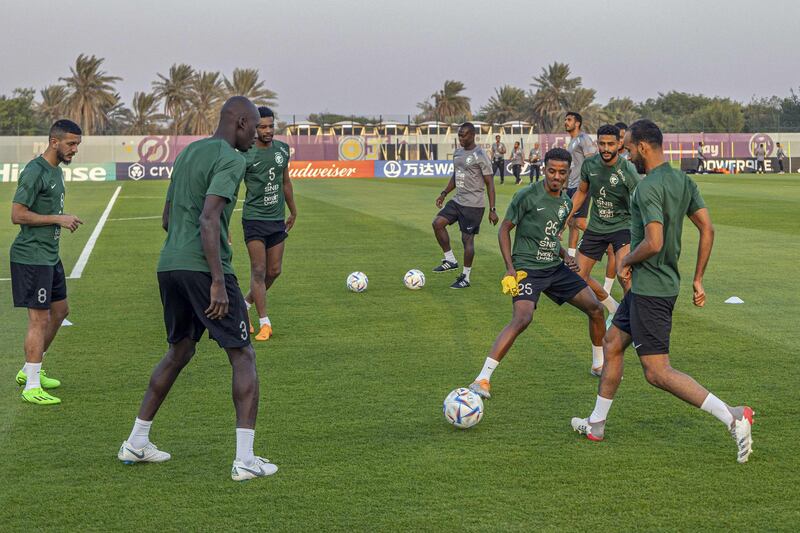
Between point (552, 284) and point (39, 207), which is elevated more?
point (39, 207)

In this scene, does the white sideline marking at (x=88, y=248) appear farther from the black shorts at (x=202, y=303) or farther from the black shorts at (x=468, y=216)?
the black shorts at (x=202, y=303)

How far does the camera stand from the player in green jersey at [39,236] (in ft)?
24.4

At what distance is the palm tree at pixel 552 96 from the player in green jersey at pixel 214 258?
8997cm

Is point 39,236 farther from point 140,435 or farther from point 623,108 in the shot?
point 623,108

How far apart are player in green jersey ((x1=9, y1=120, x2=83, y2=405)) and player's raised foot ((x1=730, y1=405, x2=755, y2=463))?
15.9ft

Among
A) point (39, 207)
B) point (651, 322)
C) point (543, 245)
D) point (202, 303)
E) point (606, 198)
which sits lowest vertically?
point (651, 322)

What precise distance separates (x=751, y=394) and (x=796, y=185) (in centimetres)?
3542

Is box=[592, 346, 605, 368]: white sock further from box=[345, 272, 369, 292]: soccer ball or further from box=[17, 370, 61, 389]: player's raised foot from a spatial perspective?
box=[345, 272, 369, 292]: soccer ball

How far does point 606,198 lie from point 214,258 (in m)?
5.24

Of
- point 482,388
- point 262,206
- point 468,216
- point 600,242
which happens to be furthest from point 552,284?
point 468,216

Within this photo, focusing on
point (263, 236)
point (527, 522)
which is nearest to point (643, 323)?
point (527, 522)

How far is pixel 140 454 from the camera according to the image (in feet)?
19.6

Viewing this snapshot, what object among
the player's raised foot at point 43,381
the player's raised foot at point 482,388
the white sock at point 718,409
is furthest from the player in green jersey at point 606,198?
the player's raised foot at point 43,381

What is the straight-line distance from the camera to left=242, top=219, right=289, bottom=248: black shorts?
32.7 feet
